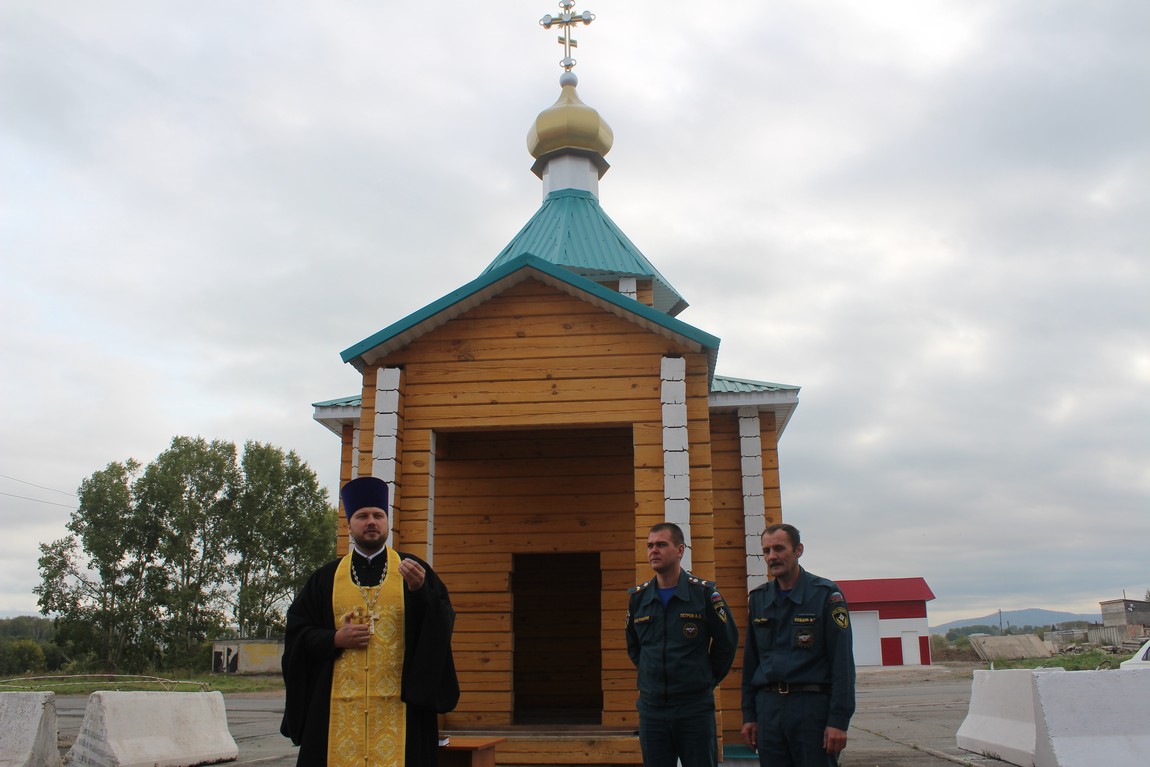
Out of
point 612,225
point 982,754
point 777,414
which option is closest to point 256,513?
point 612,225

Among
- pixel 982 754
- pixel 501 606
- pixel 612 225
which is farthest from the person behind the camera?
pixel 612 225

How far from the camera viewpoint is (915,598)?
108 ft

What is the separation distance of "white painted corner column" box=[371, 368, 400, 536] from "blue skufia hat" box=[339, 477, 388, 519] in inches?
145

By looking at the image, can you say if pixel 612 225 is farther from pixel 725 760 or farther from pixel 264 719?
pixel 264 719

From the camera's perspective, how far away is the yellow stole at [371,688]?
4023 millimetres

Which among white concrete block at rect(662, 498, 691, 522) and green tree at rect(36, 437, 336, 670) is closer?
white concrete block at rect(662, 498, 691, 522)

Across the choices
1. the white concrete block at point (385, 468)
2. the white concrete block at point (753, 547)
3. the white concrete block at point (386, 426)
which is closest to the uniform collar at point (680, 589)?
the white concrete block at point (385, 468)

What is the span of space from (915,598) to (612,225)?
2421 centimetres

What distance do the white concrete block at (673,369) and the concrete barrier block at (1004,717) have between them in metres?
3.47

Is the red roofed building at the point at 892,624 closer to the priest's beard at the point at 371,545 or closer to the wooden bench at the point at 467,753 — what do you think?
the wooden bench at the point at 467,753

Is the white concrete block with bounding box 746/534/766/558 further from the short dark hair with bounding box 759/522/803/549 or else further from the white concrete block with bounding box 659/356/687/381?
the short dark hair with bounding box 759/522/803/549

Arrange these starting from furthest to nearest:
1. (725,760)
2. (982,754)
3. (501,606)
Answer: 1. (501,606)
2. (725,760)
3. (982,754)

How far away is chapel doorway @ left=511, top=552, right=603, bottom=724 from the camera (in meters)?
11.5

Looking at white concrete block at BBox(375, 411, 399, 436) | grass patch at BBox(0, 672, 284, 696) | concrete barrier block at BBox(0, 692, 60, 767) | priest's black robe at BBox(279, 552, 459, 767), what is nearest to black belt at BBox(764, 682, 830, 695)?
priest's black robe at BBox(279, 552, 459, 767)
